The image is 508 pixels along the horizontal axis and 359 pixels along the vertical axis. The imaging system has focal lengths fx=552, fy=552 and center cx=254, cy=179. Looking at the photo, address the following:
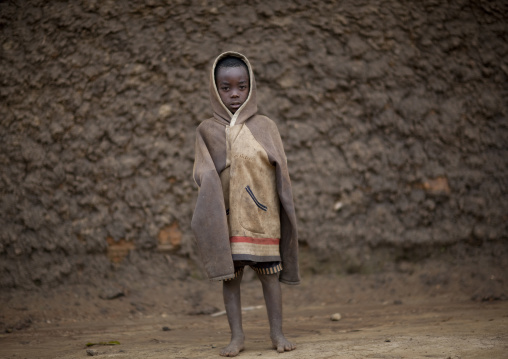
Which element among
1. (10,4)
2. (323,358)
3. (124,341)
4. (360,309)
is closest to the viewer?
(323,358)

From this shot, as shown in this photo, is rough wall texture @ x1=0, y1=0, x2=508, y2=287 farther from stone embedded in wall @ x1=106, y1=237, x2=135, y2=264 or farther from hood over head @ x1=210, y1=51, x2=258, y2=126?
hood over head @ x1=210, y1=51, x2=258, y2=126

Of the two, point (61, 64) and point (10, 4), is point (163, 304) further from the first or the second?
point (10, 4)

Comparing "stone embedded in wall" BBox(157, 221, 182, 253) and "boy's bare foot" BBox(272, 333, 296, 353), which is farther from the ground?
"boy's bare foot" BBox(272, 333, 296, 353)

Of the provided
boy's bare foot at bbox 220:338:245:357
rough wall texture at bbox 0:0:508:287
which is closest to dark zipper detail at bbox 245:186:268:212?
boy's bare foot at bbox 220:338:245:357

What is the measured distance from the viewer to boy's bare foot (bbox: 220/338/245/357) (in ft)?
9.11

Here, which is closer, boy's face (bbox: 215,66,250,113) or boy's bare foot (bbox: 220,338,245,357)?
boy's bare foot (bbox: 220,338,245,357)

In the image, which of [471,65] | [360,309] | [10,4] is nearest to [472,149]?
[471,65]

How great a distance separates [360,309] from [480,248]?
1326mm

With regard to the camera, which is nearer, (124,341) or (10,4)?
(124,341)

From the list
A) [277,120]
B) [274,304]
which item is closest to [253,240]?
[274,304]

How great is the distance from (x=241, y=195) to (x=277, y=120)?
2.19 metres

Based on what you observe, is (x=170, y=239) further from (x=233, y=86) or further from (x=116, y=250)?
(x=233, y=86)

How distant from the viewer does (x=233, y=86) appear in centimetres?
293

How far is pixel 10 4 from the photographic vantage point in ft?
15.2
